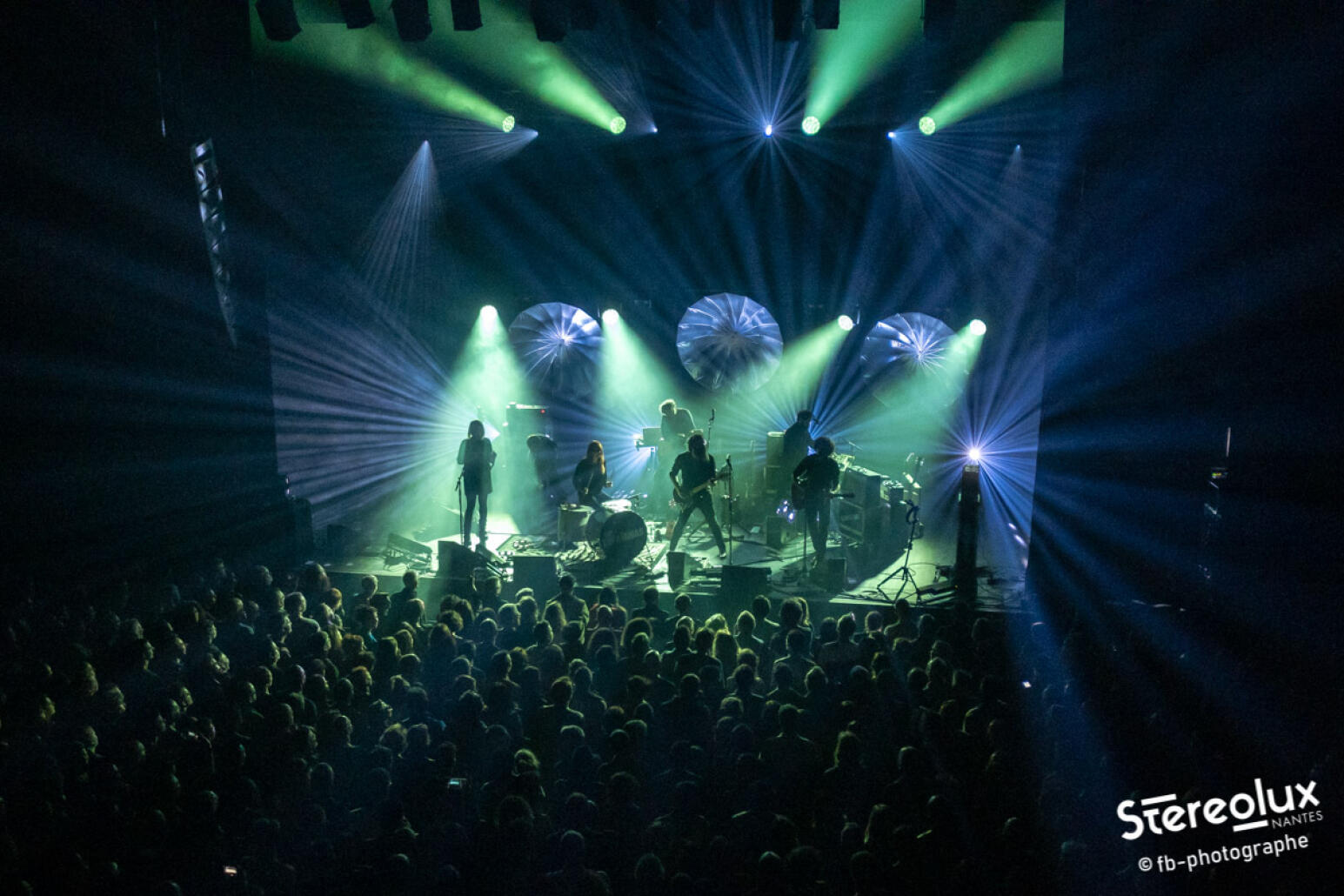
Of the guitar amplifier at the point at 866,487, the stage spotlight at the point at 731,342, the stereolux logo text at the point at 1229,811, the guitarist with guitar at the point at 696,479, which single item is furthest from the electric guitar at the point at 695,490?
the stereolux logo text at the point at 1229,811

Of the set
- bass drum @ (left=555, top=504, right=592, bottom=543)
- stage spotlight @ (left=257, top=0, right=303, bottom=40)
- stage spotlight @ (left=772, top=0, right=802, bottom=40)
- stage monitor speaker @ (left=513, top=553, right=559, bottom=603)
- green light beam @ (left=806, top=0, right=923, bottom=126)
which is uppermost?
green light beam @ (left=806, top=0, right=923, bottom=126)

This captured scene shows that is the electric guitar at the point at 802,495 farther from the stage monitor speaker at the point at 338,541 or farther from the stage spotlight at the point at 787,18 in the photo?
the stage monitor speaker at the point at 338,541

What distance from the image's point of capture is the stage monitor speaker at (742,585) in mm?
7824

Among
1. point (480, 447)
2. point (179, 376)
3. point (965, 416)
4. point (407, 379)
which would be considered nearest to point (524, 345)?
point (407, 379)

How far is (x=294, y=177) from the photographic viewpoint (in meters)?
10.5

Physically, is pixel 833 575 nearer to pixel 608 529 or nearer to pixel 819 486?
pixel 819 486

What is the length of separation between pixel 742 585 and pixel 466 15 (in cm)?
590

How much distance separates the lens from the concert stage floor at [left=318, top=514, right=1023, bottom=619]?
8688 mm

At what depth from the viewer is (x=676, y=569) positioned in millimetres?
9211

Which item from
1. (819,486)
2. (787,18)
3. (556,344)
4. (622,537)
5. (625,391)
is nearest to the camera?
(787,18)

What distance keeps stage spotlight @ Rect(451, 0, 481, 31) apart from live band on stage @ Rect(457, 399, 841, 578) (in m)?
4.63

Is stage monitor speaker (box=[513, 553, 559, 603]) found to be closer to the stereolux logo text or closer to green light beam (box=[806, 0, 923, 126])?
the stereolux logo text

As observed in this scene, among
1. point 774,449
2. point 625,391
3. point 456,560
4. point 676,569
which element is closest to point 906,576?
point 676,569

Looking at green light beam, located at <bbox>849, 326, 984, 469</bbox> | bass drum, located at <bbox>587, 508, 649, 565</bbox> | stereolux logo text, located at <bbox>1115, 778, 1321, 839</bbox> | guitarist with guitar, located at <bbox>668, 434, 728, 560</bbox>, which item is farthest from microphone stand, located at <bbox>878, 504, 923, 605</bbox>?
green light beam, located at <bbox>849, 326, 984, 469</bbox>
